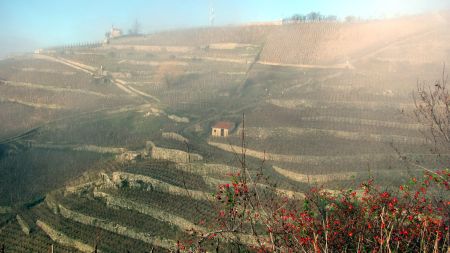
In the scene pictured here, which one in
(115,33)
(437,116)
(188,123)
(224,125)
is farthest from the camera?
(115,33)

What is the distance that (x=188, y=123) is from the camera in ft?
152

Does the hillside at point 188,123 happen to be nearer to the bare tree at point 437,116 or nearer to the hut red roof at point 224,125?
the hut red roof at point 224,125

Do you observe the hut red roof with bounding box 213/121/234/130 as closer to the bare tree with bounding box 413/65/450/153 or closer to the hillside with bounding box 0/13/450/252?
the hillside with bounding box 0/13/450/252

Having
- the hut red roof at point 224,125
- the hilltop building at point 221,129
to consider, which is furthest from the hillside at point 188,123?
the hilltop building at point 221,129

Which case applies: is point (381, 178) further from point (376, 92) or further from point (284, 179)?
point (376, 92)

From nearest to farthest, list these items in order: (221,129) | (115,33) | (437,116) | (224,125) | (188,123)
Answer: (437,116) → (221,129) → (224,125) → (188,123) → (115,33)

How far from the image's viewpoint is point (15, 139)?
46656mm

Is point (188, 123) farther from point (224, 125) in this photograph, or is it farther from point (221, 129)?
point (221, 129)

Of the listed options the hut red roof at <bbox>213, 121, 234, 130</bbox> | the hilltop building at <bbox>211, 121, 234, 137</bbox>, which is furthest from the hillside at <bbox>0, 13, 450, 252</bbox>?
the hilltop building at <bbox>211, 121, 234, 137</bbox>

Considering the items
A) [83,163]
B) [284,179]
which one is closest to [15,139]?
[83,163]

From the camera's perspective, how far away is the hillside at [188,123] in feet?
96.3

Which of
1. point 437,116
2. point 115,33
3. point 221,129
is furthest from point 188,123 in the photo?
point 115,33

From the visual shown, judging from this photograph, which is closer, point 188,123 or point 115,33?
point 188,123

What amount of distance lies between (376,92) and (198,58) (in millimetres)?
36049
